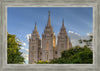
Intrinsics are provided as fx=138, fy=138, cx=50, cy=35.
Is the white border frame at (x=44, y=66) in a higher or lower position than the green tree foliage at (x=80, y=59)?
higher

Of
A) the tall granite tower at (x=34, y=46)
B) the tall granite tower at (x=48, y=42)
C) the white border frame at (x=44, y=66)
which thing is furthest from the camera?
the tall granite tower at (x=34, y=46)

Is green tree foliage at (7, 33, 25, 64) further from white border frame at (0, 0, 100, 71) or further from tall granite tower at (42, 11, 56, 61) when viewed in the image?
tall granite tower at (42, 11, 56, 61)

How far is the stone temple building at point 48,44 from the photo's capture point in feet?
67.7

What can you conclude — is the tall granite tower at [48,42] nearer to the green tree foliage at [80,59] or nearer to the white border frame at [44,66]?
the green tree foliage at [80,59]

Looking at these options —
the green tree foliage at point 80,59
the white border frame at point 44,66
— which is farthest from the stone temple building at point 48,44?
the white border frame at point 44,66

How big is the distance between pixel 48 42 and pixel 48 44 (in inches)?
14.9

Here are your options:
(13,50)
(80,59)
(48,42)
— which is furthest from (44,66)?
(48,42)

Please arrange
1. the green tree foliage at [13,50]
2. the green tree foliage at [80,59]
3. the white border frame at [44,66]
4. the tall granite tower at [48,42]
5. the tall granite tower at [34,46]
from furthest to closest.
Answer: the tall granite tower at [34,46], the tall granite tower at [48,42], the green tree foliage at [80,59], the green tree foliage at [13,50], the white border frame at [44,66]

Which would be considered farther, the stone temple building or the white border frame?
the stone temple building

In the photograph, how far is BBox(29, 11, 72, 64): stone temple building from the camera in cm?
2062

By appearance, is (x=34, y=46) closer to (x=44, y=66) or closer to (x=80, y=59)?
(x=80, y=59)

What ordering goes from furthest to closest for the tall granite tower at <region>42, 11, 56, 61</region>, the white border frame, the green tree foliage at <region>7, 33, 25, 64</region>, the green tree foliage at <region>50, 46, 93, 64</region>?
the tall granite tower at <region>42, 11, 56, 61</region>, the green tree foliage at <region>50, 46, 93, 64</region>, the green tree foliage at <region>7, 33, 25, 64</region>, the white border frame

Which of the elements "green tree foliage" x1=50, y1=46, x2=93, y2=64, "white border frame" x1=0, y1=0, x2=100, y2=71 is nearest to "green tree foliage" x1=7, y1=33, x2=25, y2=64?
"green tree foliage" x1=50, y1=46, x2=93, y2=64

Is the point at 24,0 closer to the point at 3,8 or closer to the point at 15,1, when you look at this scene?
the point at 15,1
